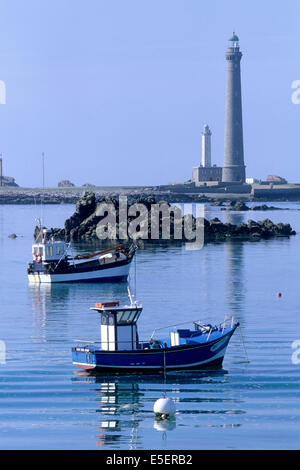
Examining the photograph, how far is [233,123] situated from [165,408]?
493 feet

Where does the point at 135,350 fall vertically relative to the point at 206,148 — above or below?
below

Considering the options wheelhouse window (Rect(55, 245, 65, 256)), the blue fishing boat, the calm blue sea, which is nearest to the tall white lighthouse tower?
wheelhouse window (Rect(55, 245, 65, 256))

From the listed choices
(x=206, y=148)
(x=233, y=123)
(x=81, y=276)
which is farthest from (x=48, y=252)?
(x=206, y=148)

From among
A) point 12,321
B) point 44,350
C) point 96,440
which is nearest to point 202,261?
point 12,321

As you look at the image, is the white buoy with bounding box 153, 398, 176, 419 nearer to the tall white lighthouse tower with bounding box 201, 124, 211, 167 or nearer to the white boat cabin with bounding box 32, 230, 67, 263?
the white boat cabin with bounding box 32, 230, 67, 263

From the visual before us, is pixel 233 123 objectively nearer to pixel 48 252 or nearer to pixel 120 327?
pixel 48 252

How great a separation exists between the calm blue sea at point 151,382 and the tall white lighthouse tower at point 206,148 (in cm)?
14868

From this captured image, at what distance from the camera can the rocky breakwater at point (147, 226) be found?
277ft

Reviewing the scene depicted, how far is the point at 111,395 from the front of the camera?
82.2 feet

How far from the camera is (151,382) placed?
2623 cm

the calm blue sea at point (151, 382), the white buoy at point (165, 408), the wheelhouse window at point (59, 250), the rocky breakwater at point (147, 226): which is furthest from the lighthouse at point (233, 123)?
the white buoy at point (165, 408)

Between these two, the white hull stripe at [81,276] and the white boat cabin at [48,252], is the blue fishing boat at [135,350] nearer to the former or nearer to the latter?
the white hull stripe at [81,276]

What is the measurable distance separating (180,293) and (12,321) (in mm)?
A: 10856
